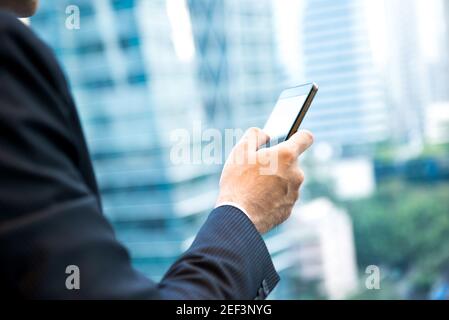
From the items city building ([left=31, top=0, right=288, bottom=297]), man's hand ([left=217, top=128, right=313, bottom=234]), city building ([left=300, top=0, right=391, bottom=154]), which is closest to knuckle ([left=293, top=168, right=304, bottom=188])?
man's hand ([left=217, top=128, right=313, bottom=234])

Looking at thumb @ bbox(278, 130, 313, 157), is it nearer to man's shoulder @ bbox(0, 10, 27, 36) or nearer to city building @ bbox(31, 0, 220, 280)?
man's shoulder @ bbox(0, 10, 27, 36)

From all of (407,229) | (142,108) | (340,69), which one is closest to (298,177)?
(340,69)

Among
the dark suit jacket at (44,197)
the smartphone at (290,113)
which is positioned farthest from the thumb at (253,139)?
the dark suit jacket at (44,197)

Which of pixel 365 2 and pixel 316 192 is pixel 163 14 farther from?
pixel 316 192

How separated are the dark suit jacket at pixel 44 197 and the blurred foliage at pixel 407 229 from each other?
1247mm

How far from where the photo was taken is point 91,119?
5.59 ft

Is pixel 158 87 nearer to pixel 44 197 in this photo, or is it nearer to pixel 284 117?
pixel 284 117

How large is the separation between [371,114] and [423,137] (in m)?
0.25

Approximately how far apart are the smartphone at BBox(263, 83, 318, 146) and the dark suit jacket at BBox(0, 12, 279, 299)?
0.31 m

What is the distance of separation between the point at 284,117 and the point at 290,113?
14 millimetres

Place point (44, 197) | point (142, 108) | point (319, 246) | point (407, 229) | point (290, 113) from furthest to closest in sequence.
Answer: point (407, 229) → point (319, 246) → point (142, 108) → point (290, 113) → point (44, 197)

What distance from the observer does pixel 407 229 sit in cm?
229

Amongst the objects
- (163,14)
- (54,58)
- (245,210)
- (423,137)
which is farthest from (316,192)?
(54,58)

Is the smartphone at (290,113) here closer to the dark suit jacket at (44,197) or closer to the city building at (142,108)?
the dark suit jacket at (44,197)
